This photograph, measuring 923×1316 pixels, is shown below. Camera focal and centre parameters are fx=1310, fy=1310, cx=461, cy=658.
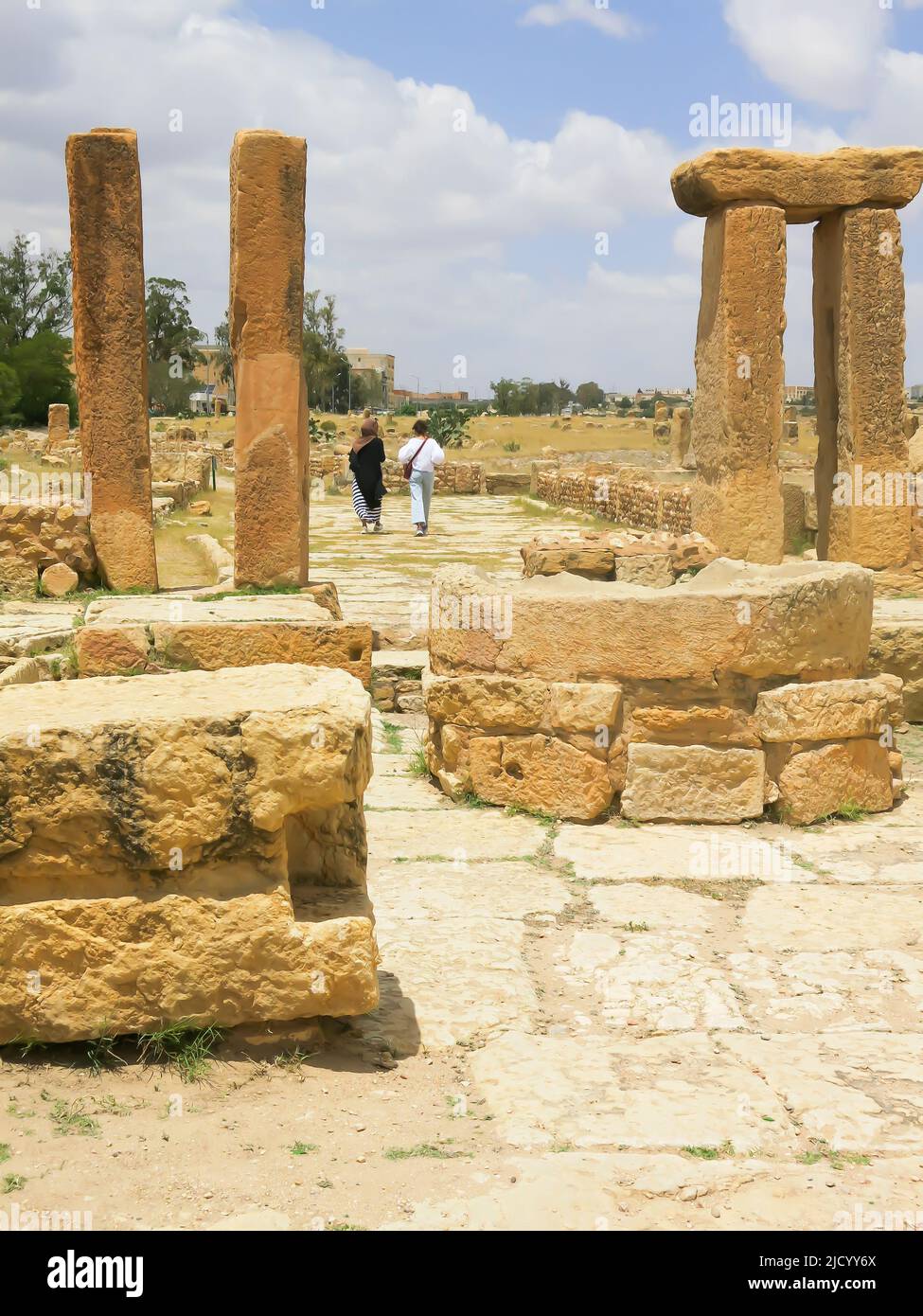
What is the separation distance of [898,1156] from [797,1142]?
0.21 m

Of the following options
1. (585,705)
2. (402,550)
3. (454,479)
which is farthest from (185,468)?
(585,705)

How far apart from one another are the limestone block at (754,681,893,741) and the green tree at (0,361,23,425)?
37142 millimetres

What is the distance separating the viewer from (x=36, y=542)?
883 centimetres

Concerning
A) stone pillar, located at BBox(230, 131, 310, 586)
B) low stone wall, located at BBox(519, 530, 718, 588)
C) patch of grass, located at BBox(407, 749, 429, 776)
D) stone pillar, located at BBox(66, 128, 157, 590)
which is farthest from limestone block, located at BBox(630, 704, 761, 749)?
stone pillar, located at BBox(66, 128, 157, 590)

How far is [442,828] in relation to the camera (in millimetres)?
5453

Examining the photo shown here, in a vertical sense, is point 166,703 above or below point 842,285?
below

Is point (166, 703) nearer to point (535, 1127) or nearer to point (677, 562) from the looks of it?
point (535, 1127)

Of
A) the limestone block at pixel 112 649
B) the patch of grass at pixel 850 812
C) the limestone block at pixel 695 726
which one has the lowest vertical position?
the patch of grass at pixel 850 812

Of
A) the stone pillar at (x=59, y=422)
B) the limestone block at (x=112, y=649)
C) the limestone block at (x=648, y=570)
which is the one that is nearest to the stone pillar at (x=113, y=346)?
the limestone block at (x=112, y=649)

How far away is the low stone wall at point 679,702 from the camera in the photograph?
5477mm

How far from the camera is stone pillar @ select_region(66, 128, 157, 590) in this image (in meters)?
8.29

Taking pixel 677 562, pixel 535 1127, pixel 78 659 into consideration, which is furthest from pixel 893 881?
pixel 677 562

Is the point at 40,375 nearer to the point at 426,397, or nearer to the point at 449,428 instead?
the point at 449,428

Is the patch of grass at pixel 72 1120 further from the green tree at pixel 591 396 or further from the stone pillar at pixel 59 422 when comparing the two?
the green tree at pixel 591 396
